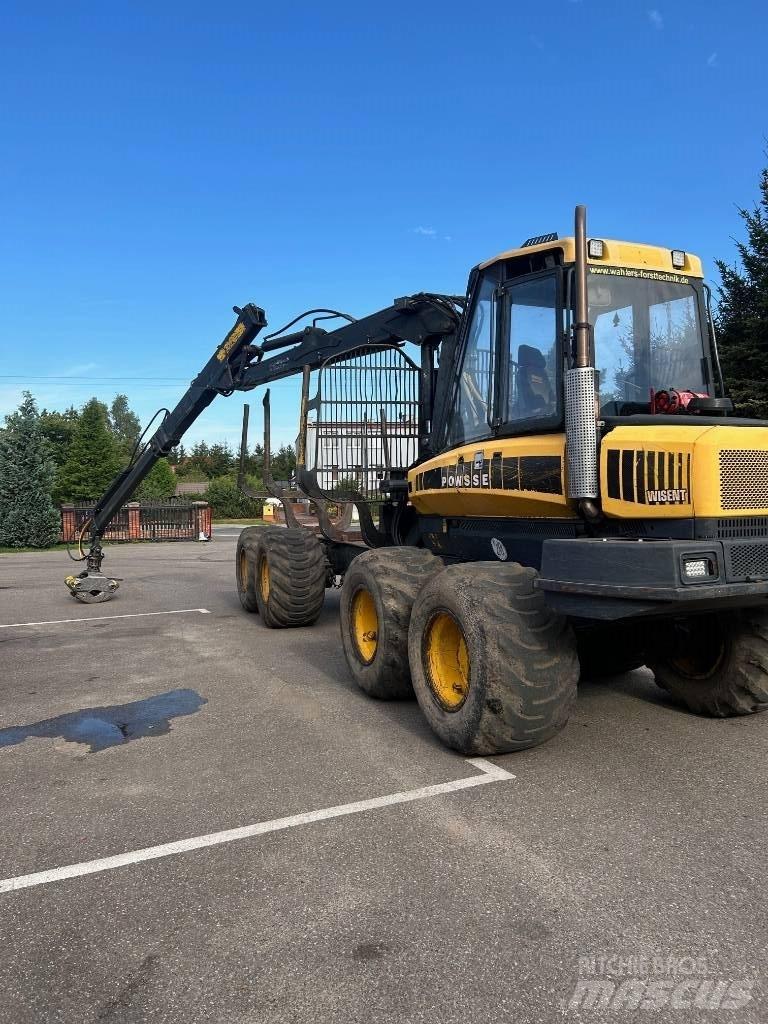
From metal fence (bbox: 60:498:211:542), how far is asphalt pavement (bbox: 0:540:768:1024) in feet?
84.2

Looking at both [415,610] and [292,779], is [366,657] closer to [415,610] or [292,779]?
[415,610]

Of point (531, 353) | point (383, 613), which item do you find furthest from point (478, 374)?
point (383, 613)

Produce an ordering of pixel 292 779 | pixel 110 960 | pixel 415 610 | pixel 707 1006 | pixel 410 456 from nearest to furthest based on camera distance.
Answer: pixel 707 1006 < pixel 110 960 < pixel 292 779 < pixel 415 610 < pixel 410 456

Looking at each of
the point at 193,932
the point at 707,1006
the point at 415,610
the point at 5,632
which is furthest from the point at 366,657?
the point at 5,632

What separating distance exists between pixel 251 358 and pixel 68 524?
2220 centimetres

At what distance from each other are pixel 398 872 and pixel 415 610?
6.78ft

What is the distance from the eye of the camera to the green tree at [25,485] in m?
27.5

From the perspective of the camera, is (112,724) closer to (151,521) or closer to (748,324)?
(748,324)

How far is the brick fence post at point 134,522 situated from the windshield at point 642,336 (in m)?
28.3

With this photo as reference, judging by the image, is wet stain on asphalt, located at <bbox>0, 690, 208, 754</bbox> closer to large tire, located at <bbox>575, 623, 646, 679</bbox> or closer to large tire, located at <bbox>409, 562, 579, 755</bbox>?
large tire, located at <bbox>409, 562, 579, 755</bbox>

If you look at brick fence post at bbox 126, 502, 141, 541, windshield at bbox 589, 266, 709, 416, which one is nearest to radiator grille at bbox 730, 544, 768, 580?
windshield at bbox 589, 266, 709, 416

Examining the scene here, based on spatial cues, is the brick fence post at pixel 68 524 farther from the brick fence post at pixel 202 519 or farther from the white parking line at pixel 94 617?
the white parking line at pixel 94 617

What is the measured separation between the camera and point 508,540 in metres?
5.55

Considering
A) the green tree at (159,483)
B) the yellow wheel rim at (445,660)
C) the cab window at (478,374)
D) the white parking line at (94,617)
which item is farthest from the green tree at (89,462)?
the yellow wheel rim at (445,660)
